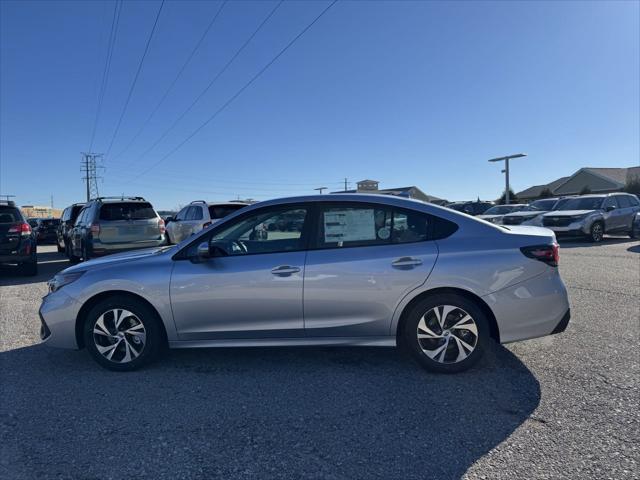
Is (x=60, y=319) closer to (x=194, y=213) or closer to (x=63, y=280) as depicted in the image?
(x=63, y=280)

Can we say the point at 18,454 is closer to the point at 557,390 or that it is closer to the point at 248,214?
the point at 248,214

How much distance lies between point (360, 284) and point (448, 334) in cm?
89

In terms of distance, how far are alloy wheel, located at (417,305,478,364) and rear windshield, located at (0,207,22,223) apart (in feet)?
31.5

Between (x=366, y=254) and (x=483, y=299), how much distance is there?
43.0 inches

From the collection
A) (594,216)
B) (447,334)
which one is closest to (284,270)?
(447,334)

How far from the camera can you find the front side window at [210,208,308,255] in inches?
159

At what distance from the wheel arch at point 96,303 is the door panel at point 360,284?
4.55ft

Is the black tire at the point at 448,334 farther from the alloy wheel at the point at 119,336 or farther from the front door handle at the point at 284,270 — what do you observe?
the alloy wheel at the point at 119,336

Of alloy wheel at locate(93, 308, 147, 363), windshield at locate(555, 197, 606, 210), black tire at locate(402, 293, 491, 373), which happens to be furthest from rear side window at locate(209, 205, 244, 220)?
windshield at locate(555, 197, 606, 210)

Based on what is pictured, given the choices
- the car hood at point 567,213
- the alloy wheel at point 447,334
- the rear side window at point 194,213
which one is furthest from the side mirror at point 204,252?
the car hood at point 567,213

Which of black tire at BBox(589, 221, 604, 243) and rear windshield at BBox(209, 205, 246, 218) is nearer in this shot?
rear windshield at BBox(209, 205, 246, 218)

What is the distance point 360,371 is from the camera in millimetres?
4020

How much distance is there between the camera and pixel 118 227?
9906mm

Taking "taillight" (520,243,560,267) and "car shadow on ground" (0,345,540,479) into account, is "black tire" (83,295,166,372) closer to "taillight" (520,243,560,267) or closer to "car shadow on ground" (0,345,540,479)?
"car shadow on ground" (0,345,540,479)
